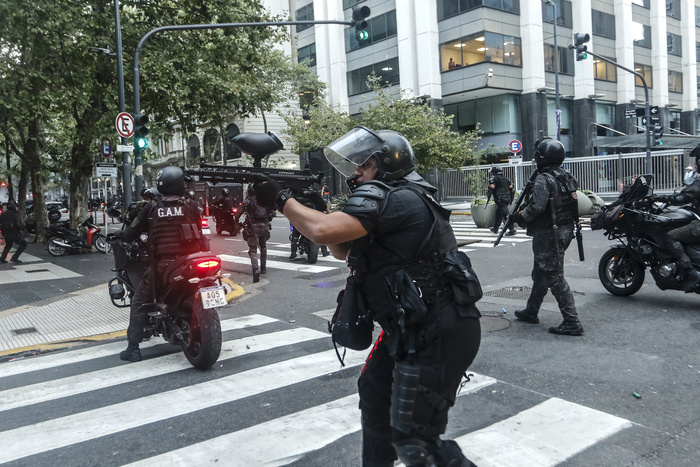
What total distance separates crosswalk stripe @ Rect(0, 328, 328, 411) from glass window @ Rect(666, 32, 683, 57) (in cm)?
4953

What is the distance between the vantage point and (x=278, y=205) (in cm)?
258

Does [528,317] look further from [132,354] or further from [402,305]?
[402,305]

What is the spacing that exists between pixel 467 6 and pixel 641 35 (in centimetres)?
1661

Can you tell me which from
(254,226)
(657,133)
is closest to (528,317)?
(254,226)

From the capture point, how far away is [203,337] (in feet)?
16.3

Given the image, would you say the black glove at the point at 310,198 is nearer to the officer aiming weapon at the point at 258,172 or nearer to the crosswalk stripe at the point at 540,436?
the officer aiming weapon at the point at 258,172

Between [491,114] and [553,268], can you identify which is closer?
[553,268]

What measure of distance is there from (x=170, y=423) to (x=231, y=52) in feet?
46.9

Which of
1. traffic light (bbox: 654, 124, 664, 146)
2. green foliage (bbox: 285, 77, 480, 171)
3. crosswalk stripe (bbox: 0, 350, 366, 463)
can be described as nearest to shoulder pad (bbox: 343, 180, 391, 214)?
crosswalk stripe (bbox: 0, 350, 366, 463)

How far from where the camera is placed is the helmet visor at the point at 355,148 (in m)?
2.64

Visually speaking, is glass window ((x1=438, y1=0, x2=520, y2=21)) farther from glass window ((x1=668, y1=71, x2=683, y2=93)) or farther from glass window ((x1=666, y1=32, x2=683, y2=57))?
glass window ((x1=668, y1=71, x2=683, y2=93))

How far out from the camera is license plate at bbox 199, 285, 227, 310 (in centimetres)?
499

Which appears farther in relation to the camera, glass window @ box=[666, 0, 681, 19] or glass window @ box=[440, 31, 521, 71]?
glass window @ box=[666, 0, 681, 19]

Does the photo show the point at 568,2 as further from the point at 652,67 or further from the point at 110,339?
the point at 110,339
